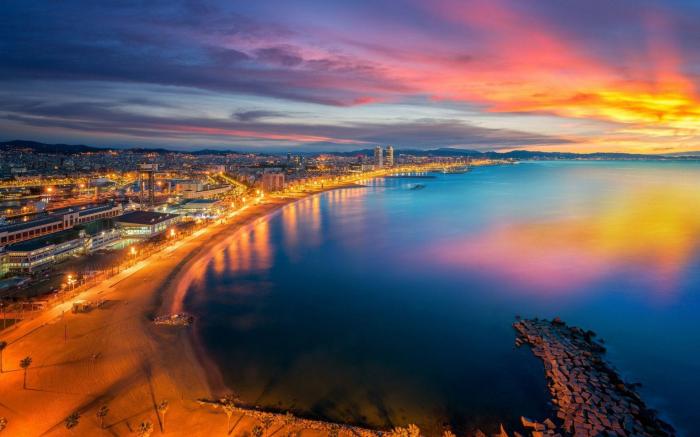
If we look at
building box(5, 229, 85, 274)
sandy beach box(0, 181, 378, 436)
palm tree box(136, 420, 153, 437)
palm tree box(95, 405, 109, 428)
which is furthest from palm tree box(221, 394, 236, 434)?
building box(5, 229, 85, 274)

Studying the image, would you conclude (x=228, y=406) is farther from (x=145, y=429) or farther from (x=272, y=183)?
→ (x=272, y=183)

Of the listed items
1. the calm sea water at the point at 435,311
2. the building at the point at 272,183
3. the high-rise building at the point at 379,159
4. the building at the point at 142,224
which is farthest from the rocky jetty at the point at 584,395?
the high-rise building at the point at 379,159

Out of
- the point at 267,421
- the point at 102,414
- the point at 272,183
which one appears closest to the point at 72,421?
the point at 102,414

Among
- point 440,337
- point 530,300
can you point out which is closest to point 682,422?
point 440,337

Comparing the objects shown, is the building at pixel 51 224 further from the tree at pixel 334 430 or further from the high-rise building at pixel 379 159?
the high-rise building at pixel 379 159

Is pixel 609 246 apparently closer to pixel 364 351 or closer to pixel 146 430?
pixel 364 351

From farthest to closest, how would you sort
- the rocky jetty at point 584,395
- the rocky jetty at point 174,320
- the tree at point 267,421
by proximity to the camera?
the rocky jetty at point 174,320 → the rocky jetty at point 584,395 → the tree at point 267,421
